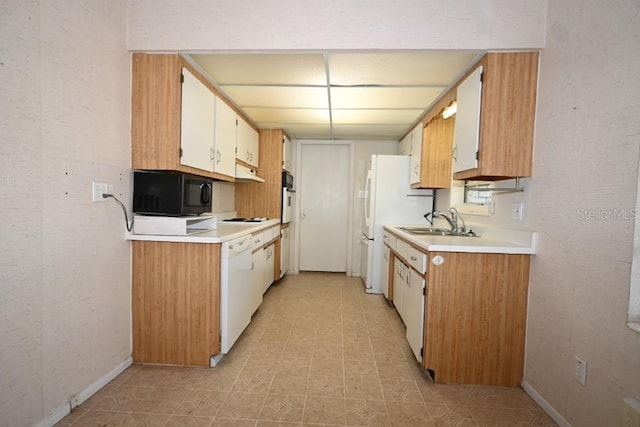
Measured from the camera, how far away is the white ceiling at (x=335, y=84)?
2168 millimetres

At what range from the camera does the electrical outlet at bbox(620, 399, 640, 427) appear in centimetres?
116

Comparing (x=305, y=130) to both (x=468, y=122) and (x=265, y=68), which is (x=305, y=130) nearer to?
(x=265, y=68)

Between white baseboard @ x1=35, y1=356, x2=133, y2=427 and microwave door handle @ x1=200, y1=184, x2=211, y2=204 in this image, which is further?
microwave door handle @ x1=200, y1=184, x2=211, y2=204

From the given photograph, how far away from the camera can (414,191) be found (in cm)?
382

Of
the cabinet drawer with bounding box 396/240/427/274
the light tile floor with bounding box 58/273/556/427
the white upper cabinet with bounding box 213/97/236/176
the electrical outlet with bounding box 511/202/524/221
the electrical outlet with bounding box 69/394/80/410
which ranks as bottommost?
the light tile floor with bounding box 58/273/556/427

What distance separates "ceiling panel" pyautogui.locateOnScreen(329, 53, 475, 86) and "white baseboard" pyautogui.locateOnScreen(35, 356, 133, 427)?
2491 mm

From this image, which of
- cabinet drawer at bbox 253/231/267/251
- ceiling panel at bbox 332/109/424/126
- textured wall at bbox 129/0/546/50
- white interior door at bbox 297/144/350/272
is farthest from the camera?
white interior door at bbox 297/144/350/272

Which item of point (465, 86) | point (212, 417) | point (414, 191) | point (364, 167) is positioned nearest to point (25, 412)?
point (212, 417)

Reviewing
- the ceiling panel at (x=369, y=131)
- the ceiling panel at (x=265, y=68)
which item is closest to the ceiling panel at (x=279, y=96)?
the ceiling panel at (x=265, y=68)

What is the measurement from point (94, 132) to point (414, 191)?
10.5 ft

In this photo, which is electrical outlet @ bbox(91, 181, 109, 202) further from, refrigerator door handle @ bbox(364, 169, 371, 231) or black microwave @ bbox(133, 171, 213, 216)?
refrigerator door handle @ bbox(364, 169, 371, 231)

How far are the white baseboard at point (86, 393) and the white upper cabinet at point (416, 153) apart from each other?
3.08 m

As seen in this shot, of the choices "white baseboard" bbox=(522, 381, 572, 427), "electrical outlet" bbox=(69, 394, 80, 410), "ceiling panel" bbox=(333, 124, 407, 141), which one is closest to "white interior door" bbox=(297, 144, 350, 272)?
"ceiling panel" bbox=(333, 124, 407, 141)

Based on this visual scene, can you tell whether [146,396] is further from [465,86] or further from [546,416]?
[465,86]
